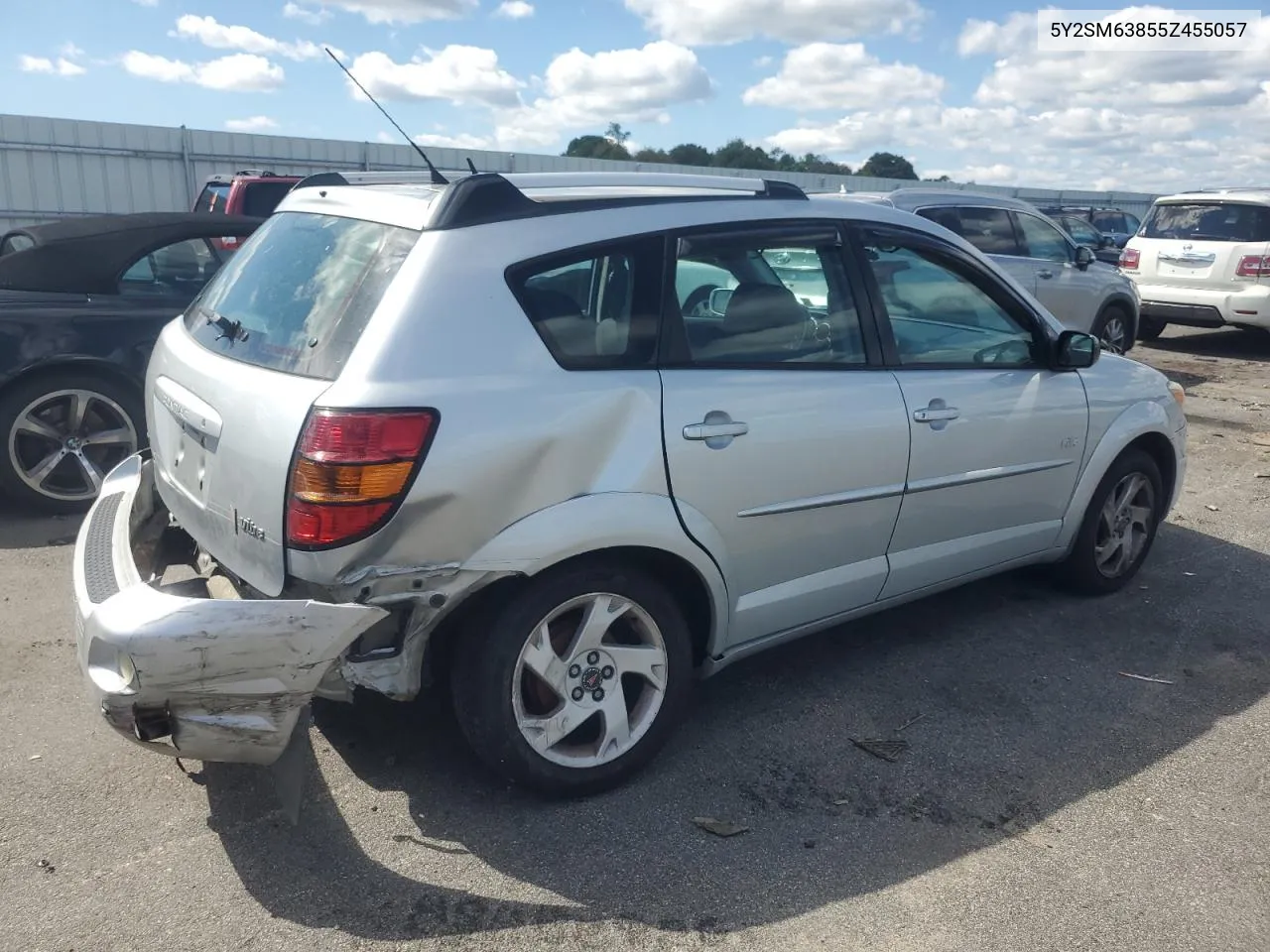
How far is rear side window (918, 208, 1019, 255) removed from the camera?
9.62m

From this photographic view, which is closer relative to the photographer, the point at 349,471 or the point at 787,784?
the point at 349,471

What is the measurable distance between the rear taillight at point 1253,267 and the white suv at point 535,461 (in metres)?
10.0

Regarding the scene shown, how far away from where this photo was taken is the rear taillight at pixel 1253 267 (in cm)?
1248

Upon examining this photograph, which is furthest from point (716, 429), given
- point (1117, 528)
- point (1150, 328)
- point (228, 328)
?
point (1150, 328)

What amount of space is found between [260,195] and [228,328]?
9.79 metres

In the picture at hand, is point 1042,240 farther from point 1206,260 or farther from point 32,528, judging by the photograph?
point 32,528

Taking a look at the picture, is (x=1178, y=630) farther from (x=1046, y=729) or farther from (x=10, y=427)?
(x=10, y=427)

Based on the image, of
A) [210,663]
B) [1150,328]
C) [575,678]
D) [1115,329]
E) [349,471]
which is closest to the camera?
[210,663]

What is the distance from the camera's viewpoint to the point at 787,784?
3510mm

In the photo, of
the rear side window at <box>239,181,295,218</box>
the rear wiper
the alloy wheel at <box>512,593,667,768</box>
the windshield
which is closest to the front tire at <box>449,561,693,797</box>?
the alloy wheel at <box>512,593,667,768</box>

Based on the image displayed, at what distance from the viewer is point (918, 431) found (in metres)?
3.96

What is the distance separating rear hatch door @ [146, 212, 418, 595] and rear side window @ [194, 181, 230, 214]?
1016 cm

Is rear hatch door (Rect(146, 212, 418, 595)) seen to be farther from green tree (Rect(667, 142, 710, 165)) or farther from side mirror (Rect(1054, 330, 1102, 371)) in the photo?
green tree (Rect(667, 142, 710, 165))

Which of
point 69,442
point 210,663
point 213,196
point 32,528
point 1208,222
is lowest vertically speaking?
point 32,528
